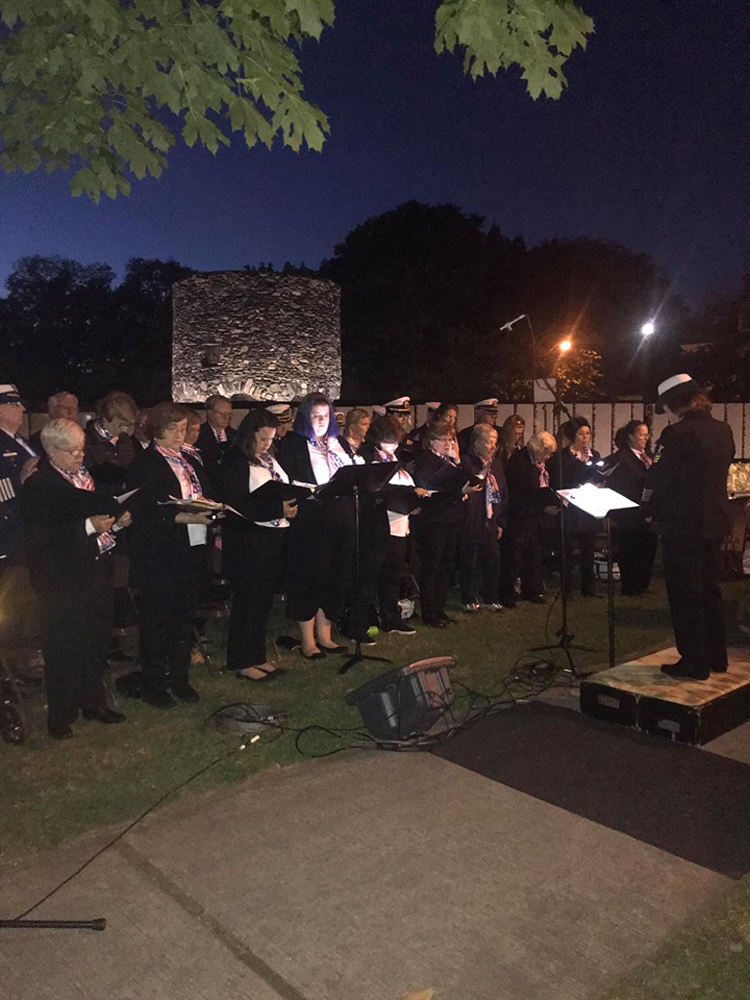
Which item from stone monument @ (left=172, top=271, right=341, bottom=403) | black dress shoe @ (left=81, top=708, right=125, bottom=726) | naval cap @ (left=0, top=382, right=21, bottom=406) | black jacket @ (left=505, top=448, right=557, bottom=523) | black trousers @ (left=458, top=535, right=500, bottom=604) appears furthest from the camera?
stone monument @ (left=172, top=271, right=341, bottom=403)

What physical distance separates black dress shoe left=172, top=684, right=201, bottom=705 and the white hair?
78.5 inches

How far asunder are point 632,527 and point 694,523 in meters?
4.42

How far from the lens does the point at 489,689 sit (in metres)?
6.43

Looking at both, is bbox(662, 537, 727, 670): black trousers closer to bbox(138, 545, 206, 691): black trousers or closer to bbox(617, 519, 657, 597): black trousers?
bbox(138, 545, 206, 691): black trousers

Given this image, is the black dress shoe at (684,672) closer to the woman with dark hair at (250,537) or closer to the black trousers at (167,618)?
the woman with dark hair at (250,537)

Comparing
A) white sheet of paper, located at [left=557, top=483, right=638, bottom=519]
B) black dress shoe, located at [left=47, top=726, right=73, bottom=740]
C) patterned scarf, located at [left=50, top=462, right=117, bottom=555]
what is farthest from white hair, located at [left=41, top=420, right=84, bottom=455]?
white sheet of paper, located at [left=557, top=483, right=638, bottom=519]

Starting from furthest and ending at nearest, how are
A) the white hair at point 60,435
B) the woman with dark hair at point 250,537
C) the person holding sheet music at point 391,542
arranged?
the person holding sheet music at point 391,542 → the woman with dark hair at point 250,537 → the white hair at point 60,435

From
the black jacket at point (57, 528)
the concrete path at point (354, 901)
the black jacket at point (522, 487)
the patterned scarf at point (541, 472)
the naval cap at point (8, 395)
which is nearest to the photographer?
the concrete path at point (354, 901)

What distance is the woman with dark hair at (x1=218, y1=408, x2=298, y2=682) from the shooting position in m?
6.35

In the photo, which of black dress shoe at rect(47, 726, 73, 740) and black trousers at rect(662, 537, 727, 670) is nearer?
black dress shoe at rect(47, 726, 73, 740)

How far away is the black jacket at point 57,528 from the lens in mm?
5148

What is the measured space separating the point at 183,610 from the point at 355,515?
5.82 feet

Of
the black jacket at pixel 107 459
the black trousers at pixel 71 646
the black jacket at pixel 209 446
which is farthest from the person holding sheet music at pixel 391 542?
the black trousers at pixel 71 646

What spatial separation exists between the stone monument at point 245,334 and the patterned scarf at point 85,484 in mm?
13677
